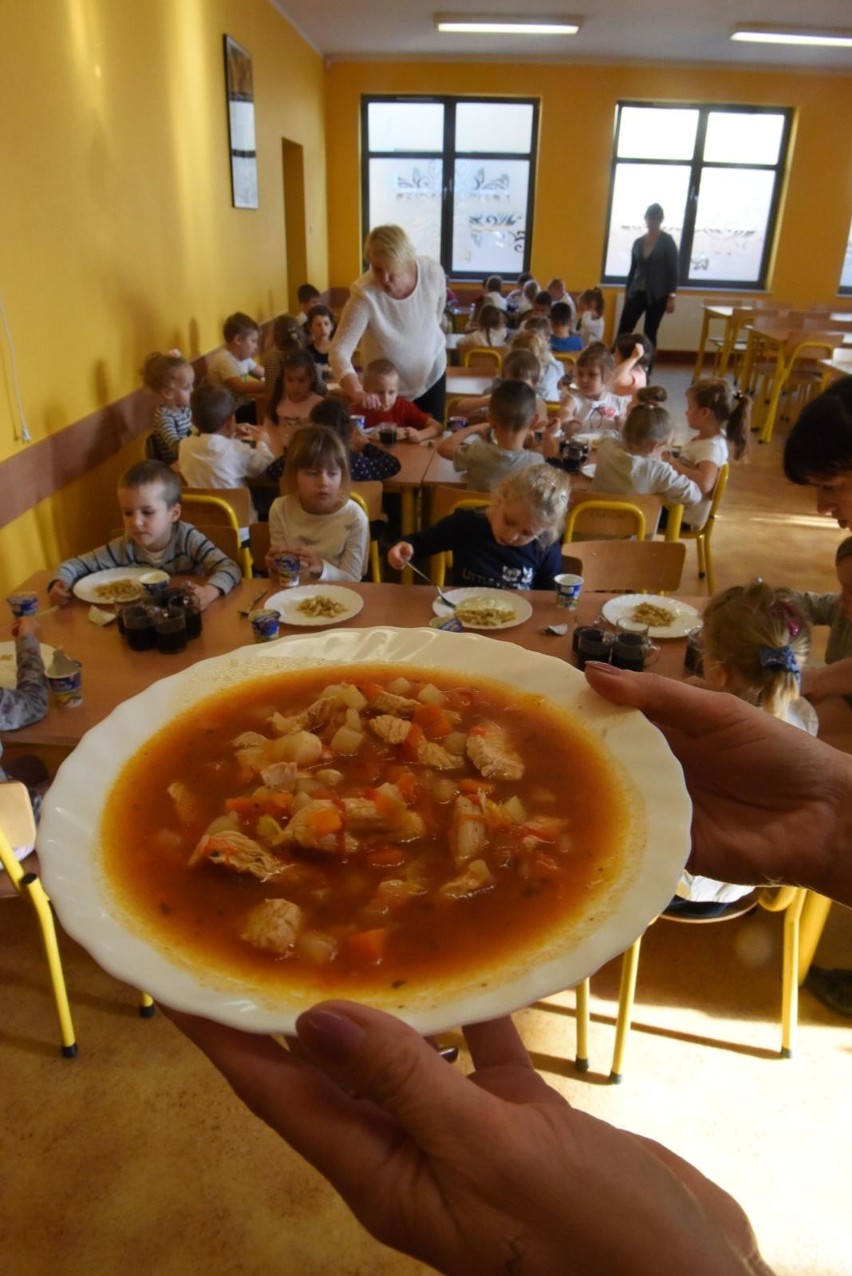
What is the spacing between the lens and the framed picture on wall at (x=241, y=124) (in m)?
6.43

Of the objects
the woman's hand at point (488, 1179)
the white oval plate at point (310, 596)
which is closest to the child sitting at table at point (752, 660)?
the white oval plate at point (310, 596)

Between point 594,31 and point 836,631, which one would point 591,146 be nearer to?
point 594,31

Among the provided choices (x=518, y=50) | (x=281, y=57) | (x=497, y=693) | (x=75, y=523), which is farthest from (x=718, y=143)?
(x=497, y=693)

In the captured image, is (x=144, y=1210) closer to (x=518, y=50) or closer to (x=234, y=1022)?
(x=234, y=1022)

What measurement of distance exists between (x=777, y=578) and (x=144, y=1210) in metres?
4.77

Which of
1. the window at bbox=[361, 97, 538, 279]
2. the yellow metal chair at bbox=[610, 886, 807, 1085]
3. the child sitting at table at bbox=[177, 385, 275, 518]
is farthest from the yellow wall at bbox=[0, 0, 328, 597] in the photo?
the window at bbox=[361, 97, 538, 279]

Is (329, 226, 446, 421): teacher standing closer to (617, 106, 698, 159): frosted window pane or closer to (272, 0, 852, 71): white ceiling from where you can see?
(272, 0, 852, 71): white ceiling

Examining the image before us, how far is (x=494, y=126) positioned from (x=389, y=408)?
325 inches

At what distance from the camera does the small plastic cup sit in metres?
2.20

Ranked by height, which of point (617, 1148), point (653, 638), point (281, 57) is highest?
point (281, 57)

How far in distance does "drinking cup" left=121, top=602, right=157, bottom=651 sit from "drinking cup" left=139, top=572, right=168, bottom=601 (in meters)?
0.09

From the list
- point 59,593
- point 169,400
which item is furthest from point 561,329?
point 59,593

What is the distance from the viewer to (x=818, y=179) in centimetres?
1101

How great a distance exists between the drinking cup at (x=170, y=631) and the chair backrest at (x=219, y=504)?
3.86 feet
